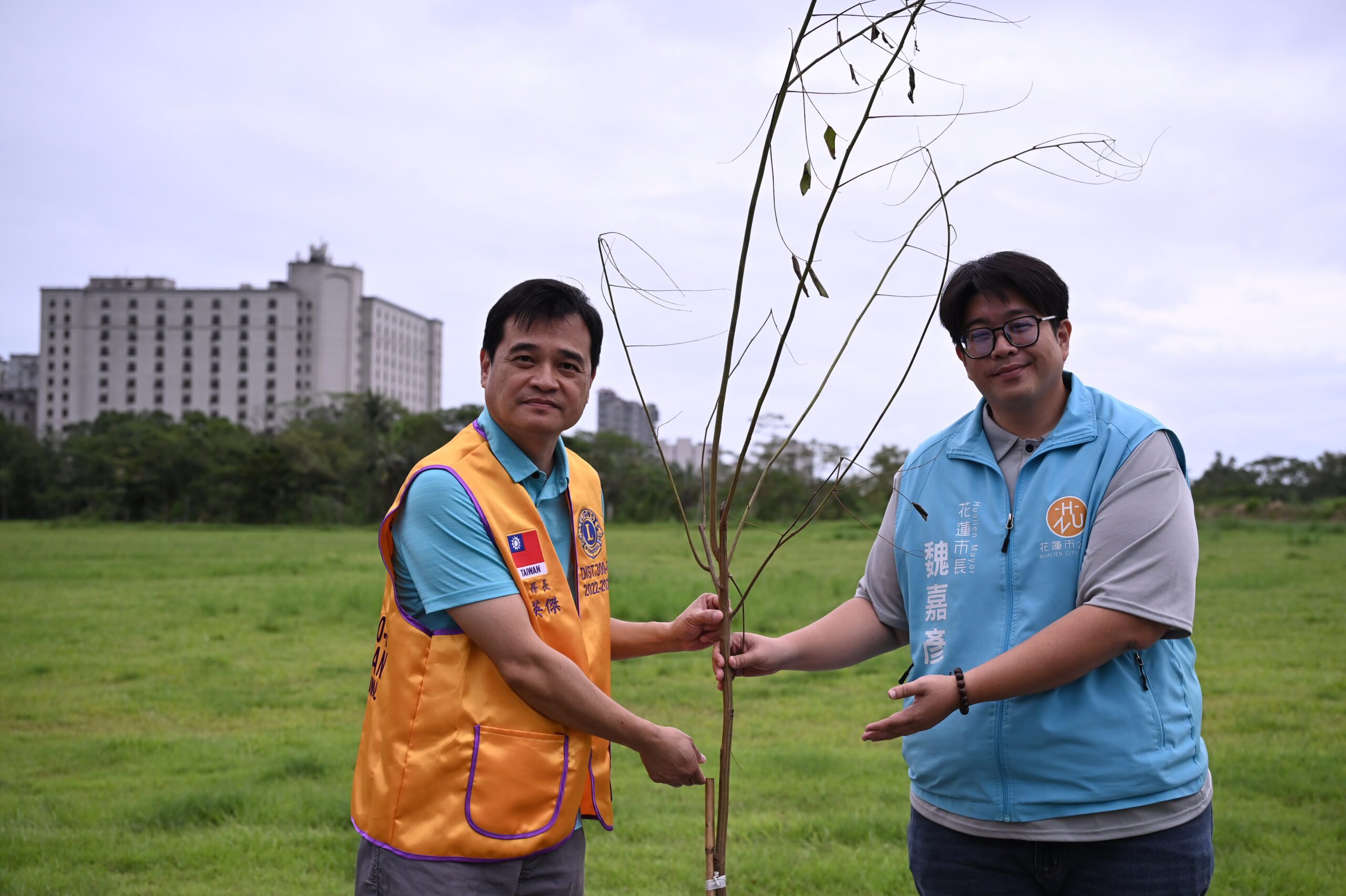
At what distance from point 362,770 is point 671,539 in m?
25.5

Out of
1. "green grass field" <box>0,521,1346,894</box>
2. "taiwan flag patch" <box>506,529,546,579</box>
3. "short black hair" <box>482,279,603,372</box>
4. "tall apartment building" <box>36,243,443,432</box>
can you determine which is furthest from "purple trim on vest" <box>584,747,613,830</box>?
"tall apartment building" <box>36,243,443,432</box>

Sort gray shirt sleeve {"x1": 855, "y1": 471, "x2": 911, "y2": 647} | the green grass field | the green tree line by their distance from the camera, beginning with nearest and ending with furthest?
gray shirt sleeve {"x1": 855, "y1": 471, "x2": 911, "y2": 647}, the green grass field, the green tree line

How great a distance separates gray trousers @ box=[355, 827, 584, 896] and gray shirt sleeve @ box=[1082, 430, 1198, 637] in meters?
1.18

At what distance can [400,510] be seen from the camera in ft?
6.48

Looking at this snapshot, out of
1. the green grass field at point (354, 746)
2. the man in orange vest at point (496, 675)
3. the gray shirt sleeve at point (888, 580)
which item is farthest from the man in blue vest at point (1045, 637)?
the green grass field at point (354, 746)

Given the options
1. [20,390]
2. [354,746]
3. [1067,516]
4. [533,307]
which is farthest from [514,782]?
[20,390]

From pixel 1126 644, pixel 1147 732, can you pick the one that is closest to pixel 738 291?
pixel 1126 644

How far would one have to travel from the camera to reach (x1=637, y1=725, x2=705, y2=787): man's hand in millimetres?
1936

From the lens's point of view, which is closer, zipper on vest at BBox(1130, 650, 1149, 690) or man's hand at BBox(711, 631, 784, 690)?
zipper on vest at BBox(1130, 650, 1149, 690)

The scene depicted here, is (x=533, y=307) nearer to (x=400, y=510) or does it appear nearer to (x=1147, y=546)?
(x=400, y=510)

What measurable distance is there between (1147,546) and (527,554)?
1.18m

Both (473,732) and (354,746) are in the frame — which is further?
(354,746)

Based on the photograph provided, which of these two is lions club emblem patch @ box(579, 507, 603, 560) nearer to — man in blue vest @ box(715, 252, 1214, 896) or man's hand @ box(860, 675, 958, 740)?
man in blue vest @ box(715, 252, 1214, 896)

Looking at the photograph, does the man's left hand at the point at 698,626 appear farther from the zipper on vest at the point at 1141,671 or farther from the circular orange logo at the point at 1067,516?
the zipper on vest at the point at 1141,671
